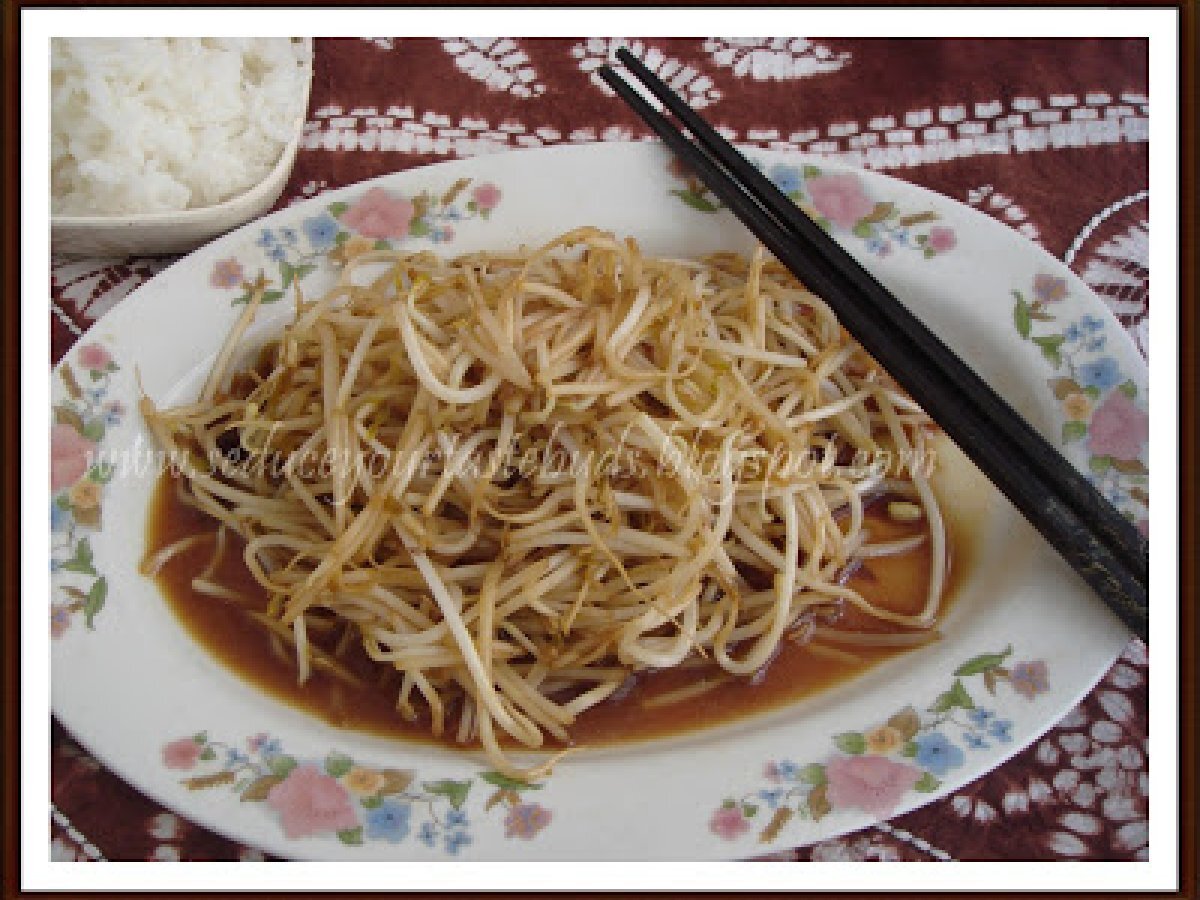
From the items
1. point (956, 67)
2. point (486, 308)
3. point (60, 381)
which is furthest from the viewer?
point (956, 67)

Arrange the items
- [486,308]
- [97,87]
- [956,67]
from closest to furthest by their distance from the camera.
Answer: [486,308] → [97,87] → [956,67]

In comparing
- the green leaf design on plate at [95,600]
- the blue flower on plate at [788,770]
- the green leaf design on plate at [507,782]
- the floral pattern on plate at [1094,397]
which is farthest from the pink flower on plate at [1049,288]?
the green leaf design on plate at [95,600]

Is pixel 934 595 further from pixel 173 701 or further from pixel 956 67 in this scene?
pixel 956 67

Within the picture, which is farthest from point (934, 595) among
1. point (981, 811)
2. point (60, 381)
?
point (60, 381)

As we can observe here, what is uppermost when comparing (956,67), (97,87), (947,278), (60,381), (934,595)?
(956,67)

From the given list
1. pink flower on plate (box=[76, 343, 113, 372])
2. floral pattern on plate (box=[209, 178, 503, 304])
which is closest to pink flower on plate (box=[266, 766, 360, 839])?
pink flower on plate (box=[76, 343, 113, 372])

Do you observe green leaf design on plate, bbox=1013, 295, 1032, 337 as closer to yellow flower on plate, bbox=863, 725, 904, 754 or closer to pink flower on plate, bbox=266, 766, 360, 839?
yellow flower on plate, bbox=863, 725, 904, 754

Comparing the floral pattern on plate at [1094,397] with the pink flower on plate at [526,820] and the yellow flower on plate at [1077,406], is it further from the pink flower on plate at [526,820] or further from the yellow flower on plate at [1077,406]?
the pink flower on plate at [526,820]
